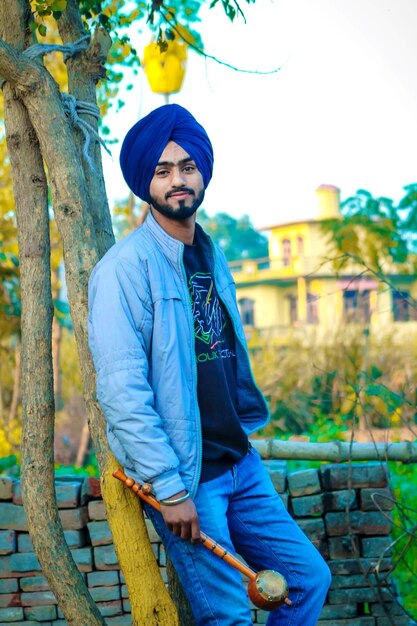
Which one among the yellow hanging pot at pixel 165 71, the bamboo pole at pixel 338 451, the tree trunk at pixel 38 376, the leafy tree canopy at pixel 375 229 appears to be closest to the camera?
the tree trunk at pixel 38 376

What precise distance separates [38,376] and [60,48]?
135cm

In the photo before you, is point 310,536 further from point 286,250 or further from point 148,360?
point 286,250

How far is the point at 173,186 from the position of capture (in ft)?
10.6

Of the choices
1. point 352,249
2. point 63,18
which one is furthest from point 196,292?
point 352,249

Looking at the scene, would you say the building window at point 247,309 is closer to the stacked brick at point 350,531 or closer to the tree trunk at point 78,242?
the stacked brick at point 350,531

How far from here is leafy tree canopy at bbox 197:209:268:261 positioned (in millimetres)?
67125

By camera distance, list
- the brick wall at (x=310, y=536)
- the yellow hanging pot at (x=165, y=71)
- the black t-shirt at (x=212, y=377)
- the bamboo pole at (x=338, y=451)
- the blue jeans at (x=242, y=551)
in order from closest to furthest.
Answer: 1. the blue jeans at (x=242, y=551)
2. the black t-shirt at (x=212, y=377)
3. the brick wall at (x=310, y=536)
4. the bamboo pole at (x=338, y=451)
5. the yellow hanging pot at (x=165, y=71)

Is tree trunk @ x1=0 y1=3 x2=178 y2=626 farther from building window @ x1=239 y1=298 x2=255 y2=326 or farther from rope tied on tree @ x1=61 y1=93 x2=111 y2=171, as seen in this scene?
building window @ x1=239 y1=298 x2=255 y2=326

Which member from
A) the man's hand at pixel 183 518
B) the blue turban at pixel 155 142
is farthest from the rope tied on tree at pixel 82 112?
the man's hand at pixel 183 518

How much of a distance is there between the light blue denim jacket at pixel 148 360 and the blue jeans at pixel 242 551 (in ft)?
0.60

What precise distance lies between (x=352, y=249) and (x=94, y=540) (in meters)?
8.31

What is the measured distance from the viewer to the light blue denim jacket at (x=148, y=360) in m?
2.89

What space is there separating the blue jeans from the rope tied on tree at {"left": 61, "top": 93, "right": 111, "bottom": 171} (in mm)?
1419

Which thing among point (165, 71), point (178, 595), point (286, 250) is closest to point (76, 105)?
point (178, 595)
